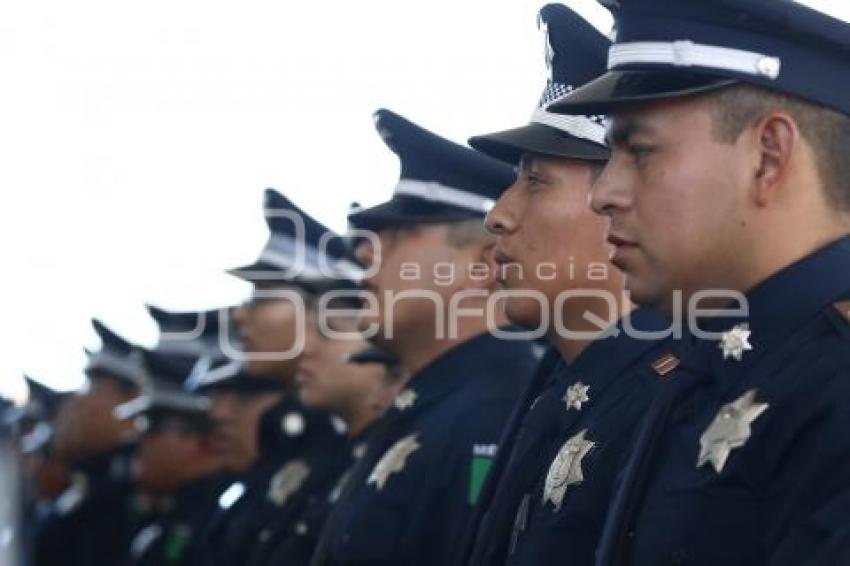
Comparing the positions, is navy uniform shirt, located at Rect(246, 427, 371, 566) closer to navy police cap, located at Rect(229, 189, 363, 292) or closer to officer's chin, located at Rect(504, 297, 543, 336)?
navy police cap, located at Rect(229, 189, 363, 292)

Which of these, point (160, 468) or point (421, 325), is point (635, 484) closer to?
point (421, 325)

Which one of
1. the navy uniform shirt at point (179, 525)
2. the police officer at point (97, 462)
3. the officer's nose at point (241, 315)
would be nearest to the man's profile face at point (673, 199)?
the officer's nose at point (241, 315)

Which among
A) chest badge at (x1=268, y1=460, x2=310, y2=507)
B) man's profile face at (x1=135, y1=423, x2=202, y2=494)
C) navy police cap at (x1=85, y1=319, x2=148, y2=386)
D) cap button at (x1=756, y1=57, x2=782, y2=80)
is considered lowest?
man's profile face at (x1=135, y1=423, x2=202, y2=494)

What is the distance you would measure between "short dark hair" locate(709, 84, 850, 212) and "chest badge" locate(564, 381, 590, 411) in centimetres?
121

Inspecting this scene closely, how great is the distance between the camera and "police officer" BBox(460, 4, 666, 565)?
467 cm

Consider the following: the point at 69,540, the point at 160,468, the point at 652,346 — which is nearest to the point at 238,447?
the point at 160,468

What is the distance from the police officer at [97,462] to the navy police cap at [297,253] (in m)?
4.67

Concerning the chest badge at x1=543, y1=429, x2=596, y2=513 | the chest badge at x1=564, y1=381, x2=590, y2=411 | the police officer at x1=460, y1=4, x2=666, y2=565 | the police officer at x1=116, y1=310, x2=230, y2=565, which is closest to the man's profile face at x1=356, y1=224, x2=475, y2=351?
the police officer at x1=460, y1=4, x2=666, y2=565

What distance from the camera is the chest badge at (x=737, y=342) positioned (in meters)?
3.50

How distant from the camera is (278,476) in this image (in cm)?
929

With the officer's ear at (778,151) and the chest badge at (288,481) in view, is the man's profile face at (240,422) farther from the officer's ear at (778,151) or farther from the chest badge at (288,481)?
the officer's ear at (778,151)

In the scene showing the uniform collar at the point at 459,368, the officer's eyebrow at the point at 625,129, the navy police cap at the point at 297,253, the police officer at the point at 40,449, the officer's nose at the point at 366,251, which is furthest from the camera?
the police officer at the point at 40,449

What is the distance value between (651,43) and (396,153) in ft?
11.6

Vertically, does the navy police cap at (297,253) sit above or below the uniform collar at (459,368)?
above
